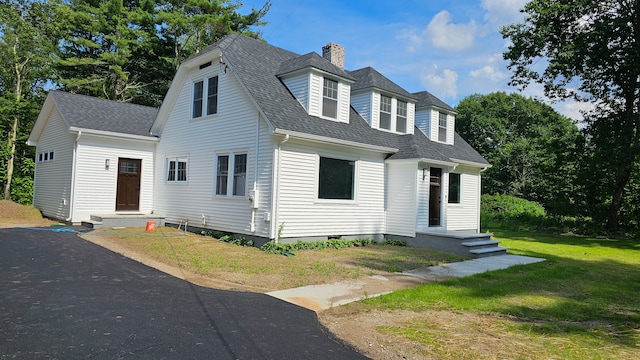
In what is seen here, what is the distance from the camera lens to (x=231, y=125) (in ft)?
41.4

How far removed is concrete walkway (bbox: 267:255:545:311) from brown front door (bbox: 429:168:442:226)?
3.96m

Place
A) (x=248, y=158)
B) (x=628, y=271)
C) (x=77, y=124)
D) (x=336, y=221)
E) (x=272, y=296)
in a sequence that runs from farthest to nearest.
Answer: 1. (x=77, y=124)
2. (x=336, y=221)
3. (x=248, y=158)
4. (x=628, y=271)
5. (x=272, y=296)

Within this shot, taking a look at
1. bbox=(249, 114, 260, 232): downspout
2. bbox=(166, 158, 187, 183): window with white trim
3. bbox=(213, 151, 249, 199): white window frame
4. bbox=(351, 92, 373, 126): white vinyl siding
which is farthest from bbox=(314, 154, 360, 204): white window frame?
bbox=(166, 158, 187, 183): window with white trim

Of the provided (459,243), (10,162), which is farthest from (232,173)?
(10,162)

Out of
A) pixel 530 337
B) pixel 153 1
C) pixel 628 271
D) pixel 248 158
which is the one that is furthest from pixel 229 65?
pixel 153 1

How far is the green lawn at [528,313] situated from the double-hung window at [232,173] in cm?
672

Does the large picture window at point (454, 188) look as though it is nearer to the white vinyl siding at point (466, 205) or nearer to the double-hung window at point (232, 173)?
the white vinyl siding at point (466, 205)

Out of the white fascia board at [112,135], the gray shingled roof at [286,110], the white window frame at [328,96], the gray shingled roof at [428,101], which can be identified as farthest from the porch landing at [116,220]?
the gray shingled roof at [428,101]

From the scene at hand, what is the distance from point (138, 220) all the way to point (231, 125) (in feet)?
17.7

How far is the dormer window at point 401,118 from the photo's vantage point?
1570 cm

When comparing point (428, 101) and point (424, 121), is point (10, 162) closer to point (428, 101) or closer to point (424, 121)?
point (424, 121)

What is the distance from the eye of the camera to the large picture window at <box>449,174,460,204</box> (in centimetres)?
1563

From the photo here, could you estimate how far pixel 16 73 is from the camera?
2311 cm

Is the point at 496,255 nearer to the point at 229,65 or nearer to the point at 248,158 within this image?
the point at 248,158
